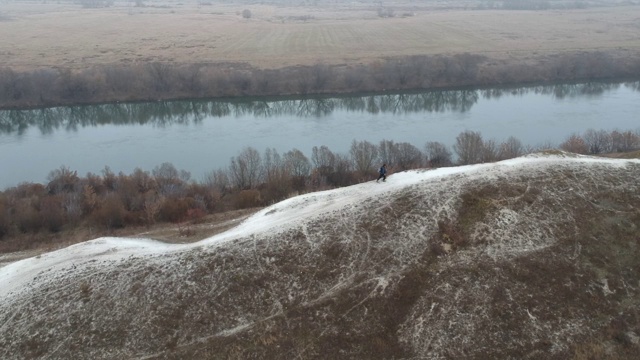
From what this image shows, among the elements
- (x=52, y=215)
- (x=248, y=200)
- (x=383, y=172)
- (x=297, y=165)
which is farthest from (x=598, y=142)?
(x=52, y=215)

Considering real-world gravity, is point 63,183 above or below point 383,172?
below

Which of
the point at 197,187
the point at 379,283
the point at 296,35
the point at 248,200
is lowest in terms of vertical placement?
the point at 248,200

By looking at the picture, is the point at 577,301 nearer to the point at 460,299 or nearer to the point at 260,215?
the point at 460,299

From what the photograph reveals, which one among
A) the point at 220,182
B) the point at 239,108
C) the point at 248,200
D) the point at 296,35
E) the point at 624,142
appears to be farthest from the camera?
the point at 296,35

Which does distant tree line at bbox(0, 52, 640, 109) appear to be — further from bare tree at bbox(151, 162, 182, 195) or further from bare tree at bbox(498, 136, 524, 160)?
bare tree at bbox(151, 162, 182, 195)

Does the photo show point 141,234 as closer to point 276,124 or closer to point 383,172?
point 383,172

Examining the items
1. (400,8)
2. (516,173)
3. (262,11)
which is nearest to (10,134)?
(516,173)
